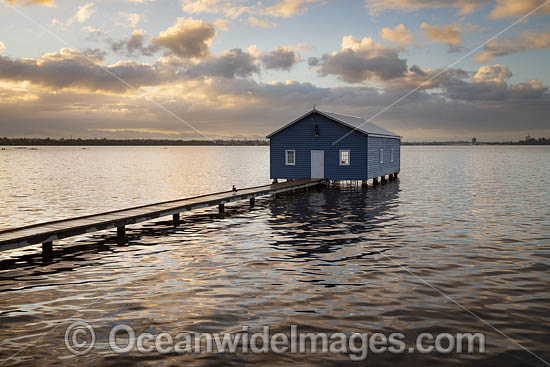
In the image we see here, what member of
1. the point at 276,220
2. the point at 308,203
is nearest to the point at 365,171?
the point at 308,203

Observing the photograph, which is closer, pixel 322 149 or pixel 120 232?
pixel 120 232

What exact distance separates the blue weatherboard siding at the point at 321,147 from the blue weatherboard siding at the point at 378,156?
16cm

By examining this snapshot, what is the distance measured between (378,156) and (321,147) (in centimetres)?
681

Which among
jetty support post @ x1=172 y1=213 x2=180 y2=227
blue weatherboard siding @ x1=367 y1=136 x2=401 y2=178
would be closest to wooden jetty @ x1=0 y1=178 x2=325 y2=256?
jetty support post @ x1=172 y1=213 x2=180 y2=227

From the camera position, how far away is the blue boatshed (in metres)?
36.9

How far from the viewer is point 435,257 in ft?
47.2

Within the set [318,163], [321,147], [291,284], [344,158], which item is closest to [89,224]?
[291,284]

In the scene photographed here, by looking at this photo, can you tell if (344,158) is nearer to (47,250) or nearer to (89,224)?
(89,224)

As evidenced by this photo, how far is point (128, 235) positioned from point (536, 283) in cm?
1438

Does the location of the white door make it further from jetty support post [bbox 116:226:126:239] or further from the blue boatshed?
jetty support post [bbox 116:226:126:239]

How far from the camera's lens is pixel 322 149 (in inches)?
1476

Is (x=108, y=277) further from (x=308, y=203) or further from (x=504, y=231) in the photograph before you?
(x=308, y=203)

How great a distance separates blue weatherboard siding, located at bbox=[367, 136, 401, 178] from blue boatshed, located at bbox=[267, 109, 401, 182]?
0.08m

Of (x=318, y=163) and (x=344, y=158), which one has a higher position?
(x=344, y=158)
